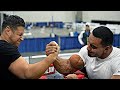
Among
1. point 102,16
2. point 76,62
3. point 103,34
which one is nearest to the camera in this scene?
point 103,34

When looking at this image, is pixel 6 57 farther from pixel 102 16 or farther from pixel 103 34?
pixel 102 16

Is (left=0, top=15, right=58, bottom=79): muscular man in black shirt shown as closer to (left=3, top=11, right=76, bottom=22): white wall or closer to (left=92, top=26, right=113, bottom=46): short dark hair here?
(left=92, top=26, right=113, bottom=46): short dark hair

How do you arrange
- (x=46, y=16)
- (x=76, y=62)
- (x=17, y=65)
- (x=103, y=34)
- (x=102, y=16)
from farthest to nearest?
(x=46, y=16), (x=102, y=16), (x=76, y=62), (x=103, y=34), (x=17, y=65)

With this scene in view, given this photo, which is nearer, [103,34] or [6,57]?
[6,57]

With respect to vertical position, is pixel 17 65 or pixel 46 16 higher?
pixel 46 16

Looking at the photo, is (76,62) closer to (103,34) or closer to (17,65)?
(103,34)

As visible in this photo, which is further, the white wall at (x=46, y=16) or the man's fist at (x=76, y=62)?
the white wall at (x=46, y=16)

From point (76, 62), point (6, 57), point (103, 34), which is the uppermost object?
point (103, 34)

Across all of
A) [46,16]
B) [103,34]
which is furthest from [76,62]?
[46,16]

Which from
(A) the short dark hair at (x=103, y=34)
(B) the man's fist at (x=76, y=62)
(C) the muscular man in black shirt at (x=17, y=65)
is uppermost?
(A) the short dark hair at (x=103, y=34)

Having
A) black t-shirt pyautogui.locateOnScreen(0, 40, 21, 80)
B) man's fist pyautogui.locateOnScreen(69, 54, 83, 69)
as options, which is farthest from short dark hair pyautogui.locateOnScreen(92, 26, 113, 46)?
black t-shirt pyautogui.locateOnScreen(0, 40, 21, 80)

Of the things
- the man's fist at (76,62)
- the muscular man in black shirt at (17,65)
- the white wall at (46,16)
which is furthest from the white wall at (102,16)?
the muscular man in black shirt at (17,65)

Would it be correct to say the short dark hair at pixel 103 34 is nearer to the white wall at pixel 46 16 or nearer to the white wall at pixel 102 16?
the white wall at pixel 102 16
